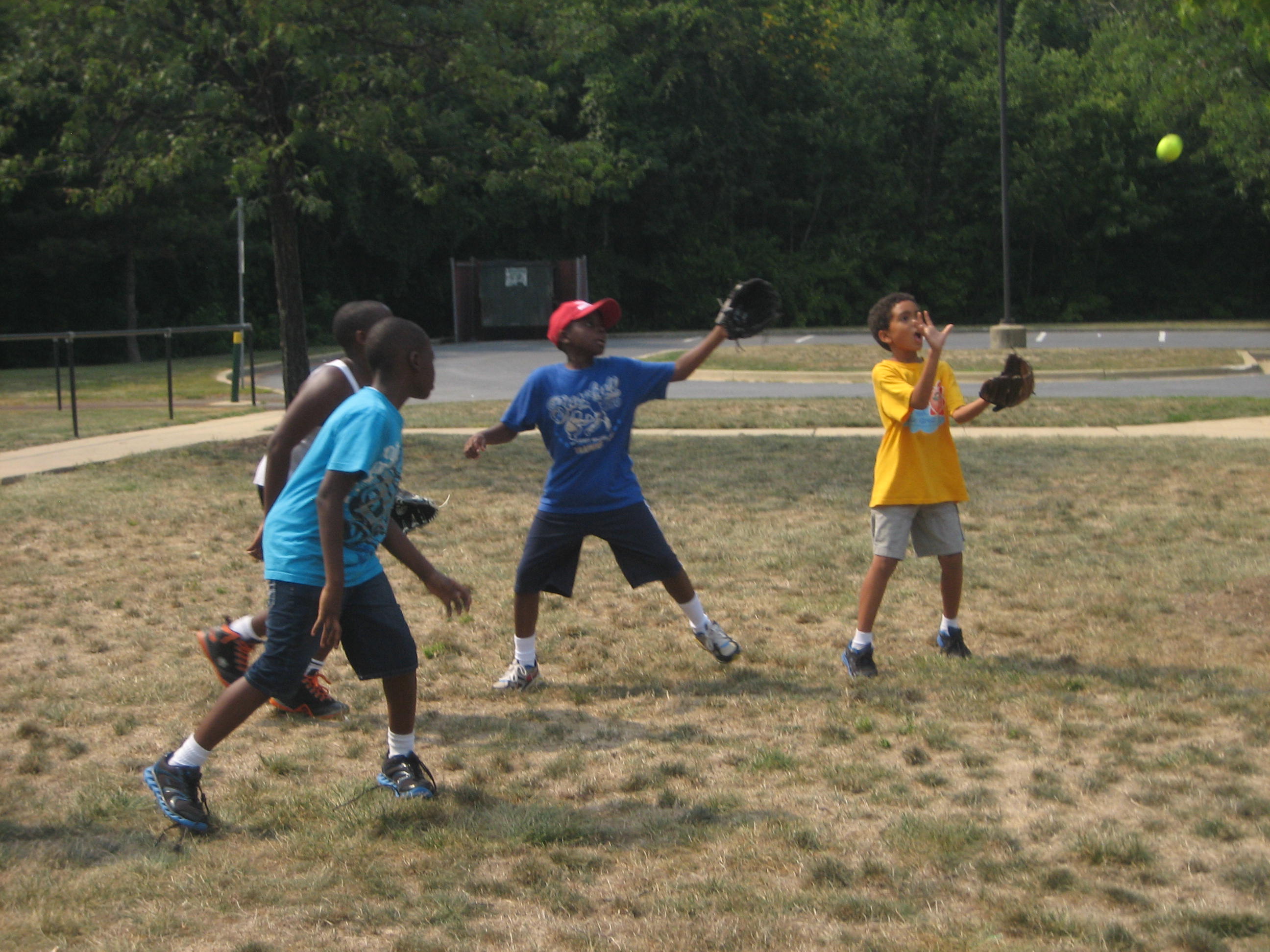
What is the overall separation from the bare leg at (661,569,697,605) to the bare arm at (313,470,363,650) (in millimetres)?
1923

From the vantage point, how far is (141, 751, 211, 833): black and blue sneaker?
3.77 m

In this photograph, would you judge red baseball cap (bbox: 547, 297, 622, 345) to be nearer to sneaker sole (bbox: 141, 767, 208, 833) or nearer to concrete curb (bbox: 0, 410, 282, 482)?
sneaker sole (bbox: 141, 767, 208, 833)

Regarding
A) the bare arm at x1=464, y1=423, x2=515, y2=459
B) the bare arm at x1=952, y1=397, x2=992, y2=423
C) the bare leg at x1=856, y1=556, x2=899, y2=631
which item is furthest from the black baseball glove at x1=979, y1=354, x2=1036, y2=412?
the bare arm at x1=464, y1=423, x2=515, y2=459

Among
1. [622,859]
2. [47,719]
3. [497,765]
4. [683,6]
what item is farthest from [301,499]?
[683,6]

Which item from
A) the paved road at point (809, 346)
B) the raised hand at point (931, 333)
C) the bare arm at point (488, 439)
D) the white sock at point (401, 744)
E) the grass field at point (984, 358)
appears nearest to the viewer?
the white sock at point (401, 744)

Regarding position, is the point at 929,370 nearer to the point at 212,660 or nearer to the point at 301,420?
the point at 301,420

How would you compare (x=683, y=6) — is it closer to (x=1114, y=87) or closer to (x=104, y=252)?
(x=1114, y=87)

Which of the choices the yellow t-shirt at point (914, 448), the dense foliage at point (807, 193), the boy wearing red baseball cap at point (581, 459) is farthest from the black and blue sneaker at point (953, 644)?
the dense foliage at point (807, 193)

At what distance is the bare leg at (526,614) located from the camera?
531cm

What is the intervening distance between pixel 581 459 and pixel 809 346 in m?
22.2

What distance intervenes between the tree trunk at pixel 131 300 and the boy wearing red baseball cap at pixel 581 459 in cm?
2652

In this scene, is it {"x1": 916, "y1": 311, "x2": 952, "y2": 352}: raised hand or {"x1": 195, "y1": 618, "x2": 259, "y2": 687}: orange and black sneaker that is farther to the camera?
{"x1": 195, "y1": 618, "x2": 259, "y2": 687}: orange and black sneaker

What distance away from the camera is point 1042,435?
41.7ft

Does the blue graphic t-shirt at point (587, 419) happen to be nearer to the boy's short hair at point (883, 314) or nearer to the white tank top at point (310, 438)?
the white tank top at point (310, 438)
